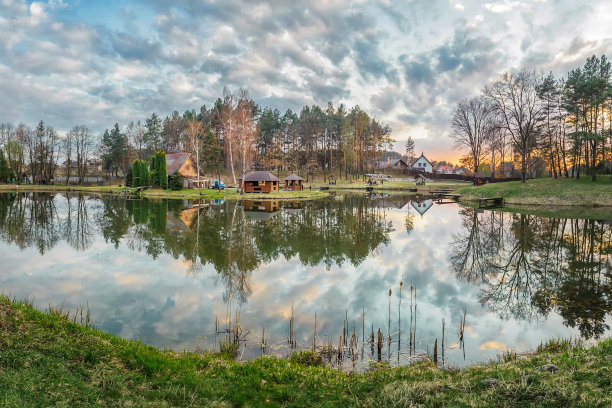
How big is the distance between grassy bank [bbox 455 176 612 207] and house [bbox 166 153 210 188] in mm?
47306

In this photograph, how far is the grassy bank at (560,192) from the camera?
112ft

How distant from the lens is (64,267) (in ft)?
39.8

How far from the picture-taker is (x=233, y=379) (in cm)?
501

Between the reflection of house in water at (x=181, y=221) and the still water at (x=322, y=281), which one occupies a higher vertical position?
the reflection of house in water at (x=181, y=221)

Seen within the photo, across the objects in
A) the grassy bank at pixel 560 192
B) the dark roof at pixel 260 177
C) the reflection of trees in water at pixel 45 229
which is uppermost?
the dark roof at pixel 260 177

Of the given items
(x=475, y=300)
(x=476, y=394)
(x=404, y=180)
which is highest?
(x=404, y=180)

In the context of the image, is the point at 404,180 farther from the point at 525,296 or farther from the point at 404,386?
the point at 404,386

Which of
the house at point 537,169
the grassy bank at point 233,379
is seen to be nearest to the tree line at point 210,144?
the house at point 537,169

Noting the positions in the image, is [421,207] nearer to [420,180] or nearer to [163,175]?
[420,180]

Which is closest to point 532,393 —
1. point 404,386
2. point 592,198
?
point 404,386

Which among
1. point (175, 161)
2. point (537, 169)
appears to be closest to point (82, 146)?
point (175, 161)

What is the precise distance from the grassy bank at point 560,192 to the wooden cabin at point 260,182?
28984mm

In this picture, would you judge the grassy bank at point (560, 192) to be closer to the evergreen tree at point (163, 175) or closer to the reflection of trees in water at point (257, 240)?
the reflection of trees in water at point (257, 240)

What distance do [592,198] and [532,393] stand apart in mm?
41230
